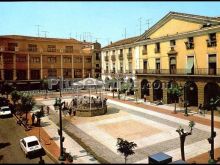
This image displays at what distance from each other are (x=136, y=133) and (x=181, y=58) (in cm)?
1796

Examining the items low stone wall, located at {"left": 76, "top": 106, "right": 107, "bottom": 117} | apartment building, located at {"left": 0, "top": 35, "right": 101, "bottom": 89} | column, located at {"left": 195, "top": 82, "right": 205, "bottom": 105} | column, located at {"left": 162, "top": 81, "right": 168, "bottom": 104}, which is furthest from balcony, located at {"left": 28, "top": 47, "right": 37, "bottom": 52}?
column, located at {"left": 195, "top": 82, "right": 205, "bottom": 105}

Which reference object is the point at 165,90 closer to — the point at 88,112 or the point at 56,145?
the point at 88,112

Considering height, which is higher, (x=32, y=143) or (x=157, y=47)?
(x=157, y=47)

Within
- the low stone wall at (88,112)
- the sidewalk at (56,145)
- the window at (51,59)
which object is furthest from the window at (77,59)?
the sidewalk at (56,145)

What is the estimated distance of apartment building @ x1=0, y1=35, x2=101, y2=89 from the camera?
55594mm

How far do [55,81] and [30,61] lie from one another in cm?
780

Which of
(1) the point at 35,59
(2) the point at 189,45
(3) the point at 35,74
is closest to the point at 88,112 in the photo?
(2) the point at 189,45

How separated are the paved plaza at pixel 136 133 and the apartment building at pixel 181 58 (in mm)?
7191

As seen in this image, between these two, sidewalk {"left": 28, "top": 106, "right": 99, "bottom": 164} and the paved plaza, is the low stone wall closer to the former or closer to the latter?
the paved plaza

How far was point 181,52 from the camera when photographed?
3753 cm

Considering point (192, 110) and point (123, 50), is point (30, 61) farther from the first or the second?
point (192, 110)

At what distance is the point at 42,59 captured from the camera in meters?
60.1

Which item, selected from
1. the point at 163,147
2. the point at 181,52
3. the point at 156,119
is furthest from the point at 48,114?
the point at 181,52

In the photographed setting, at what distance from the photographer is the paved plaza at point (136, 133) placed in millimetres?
19438
